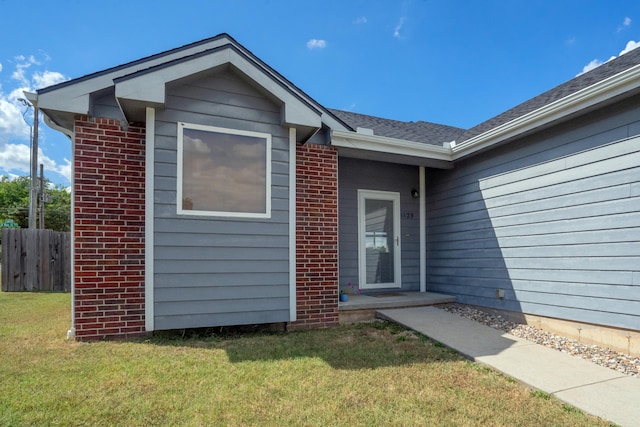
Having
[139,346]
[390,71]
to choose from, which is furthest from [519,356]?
[390,71]

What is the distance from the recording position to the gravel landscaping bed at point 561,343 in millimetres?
3469

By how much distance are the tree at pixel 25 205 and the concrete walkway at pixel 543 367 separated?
1408 inches

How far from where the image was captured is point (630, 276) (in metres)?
3.70

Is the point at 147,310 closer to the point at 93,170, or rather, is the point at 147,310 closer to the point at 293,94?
the point at 93,170

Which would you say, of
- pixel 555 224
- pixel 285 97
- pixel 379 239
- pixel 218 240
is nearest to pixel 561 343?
pixel 555 224

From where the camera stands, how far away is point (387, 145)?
5441mm

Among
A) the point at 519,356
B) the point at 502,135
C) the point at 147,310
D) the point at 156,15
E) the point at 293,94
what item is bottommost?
the point at 519,356

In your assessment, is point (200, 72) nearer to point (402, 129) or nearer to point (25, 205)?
point (402, 129)

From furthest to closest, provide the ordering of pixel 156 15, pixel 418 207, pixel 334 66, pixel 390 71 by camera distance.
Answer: pixel 390 71
pixel 334 66
pixel 418 207
pixel 156 15

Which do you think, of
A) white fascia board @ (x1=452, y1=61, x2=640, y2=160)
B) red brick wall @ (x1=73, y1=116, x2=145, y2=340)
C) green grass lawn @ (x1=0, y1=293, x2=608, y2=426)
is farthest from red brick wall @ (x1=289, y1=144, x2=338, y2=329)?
white fascia board @ (x1=452, y1=61, x2=640, y2=160)

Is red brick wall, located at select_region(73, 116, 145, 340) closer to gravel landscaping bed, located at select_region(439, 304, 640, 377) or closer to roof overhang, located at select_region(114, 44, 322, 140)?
roof overhang, located at select_region(114, 44, 322, 140)

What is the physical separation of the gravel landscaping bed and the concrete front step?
0.29 m

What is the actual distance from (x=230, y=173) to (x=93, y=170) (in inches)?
59.5

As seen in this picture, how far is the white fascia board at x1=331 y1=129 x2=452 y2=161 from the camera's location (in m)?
5.07
